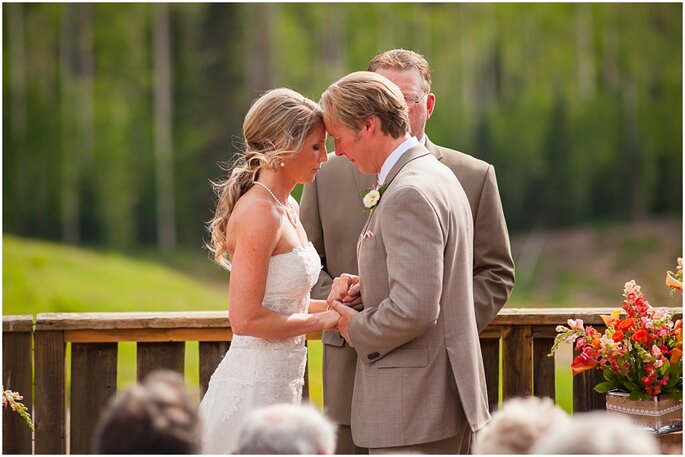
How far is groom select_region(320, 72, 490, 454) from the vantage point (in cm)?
258

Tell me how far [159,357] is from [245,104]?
19.0 meters

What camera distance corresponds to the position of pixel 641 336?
2900 mm

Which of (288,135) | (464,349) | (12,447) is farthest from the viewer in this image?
(12,447)

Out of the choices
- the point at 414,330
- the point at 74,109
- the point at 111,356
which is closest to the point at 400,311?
the point at 414,330

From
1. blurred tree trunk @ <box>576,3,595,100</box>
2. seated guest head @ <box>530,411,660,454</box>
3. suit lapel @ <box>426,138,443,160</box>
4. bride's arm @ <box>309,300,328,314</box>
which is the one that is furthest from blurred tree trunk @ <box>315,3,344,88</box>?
seated guest head @ <box>530,411,660,454</box>

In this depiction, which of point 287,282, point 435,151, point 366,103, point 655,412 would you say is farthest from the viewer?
point 435,151

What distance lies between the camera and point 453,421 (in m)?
2.70

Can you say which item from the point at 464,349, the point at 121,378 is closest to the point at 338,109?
the point at 464,349

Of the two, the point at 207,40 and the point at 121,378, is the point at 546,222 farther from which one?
the point at 121,378

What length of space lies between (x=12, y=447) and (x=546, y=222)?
19.7 metres

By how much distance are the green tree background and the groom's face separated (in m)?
18.4

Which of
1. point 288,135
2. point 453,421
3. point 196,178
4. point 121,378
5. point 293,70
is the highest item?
point 293,70

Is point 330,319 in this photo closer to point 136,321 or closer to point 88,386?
point 136,321

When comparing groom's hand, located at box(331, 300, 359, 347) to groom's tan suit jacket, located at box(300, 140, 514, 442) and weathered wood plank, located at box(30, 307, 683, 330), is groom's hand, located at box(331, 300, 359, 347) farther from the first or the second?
weathered wood plank, located at box(30, 307, 683, 330)
